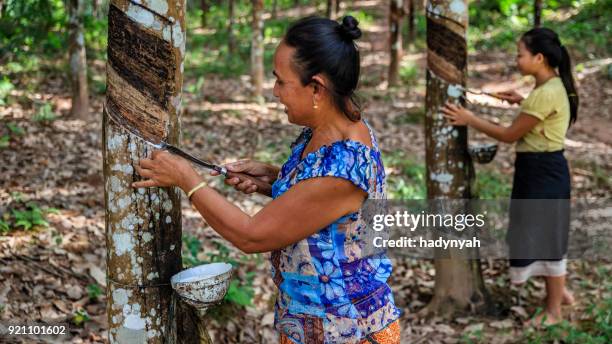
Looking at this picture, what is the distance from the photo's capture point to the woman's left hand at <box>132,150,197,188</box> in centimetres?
203

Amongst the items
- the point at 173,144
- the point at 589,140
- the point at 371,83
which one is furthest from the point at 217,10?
the point at 173,144

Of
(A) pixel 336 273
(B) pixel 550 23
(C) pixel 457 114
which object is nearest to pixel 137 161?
(A) pixel 336 273

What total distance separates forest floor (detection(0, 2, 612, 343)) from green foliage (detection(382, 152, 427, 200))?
5 centimetres

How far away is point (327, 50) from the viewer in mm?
2031

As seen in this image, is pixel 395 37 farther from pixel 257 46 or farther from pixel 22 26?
pixel 22 26

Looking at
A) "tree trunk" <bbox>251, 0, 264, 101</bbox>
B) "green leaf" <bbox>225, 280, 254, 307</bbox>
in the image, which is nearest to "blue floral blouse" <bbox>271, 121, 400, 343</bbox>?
"green leaf" <bbox>225, 280, 254, 307</bbox>

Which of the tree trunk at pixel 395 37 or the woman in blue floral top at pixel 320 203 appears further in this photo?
the tree trunk at pixel 395 37

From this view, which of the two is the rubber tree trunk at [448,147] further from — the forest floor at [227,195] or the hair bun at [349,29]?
the hair bun at [349,29]

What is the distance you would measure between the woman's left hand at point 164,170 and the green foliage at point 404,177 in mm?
4452

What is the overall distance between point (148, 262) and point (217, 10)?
21.3m

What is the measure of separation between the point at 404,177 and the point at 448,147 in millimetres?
2956

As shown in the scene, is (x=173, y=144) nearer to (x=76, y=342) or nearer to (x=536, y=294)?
(x=76, y=342)

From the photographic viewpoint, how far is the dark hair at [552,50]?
4148 mm

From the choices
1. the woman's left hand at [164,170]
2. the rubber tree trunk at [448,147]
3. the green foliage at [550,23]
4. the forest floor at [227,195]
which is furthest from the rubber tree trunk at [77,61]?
the green foliage at [550,23]
